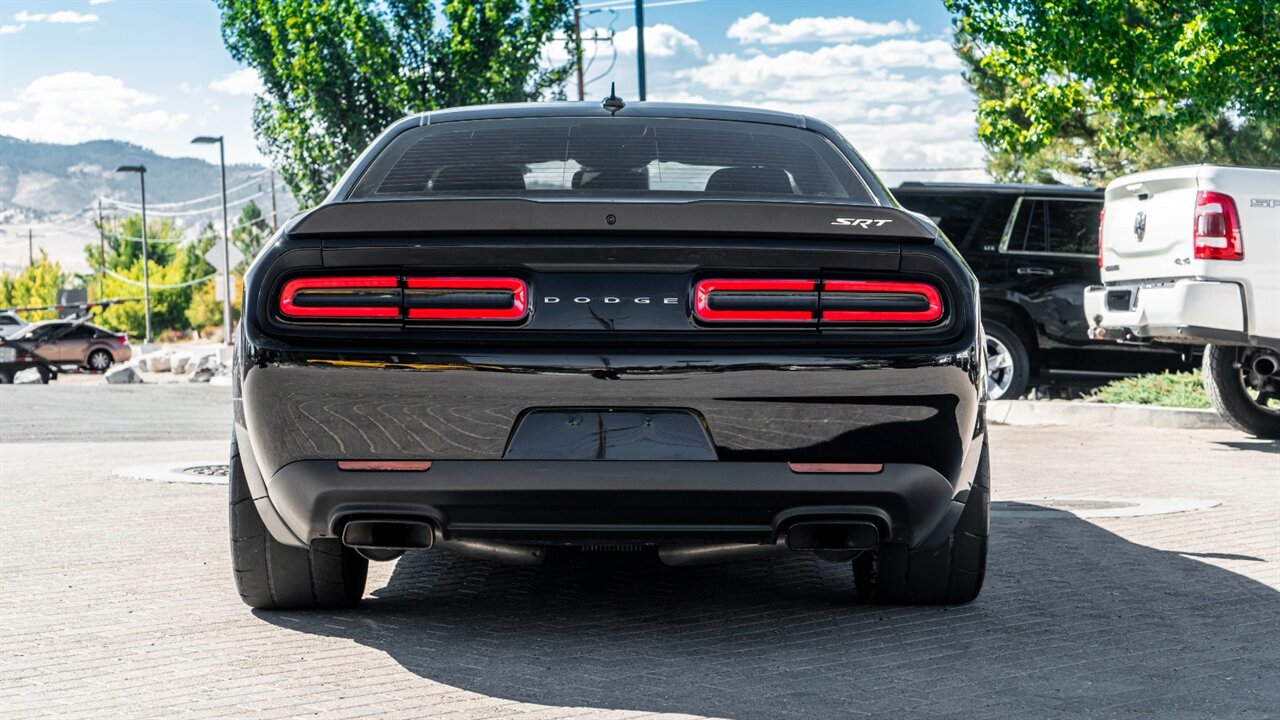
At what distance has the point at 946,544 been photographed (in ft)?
15.6

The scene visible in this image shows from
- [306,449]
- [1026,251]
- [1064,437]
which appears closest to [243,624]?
[306,449]

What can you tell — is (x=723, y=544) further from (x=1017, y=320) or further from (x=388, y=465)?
(x=1017, y=320)

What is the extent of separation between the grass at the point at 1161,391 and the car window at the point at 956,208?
174cm

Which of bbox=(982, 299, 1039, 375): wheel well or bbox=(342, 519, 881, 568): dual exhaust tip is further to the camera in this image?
bbox=(982, 299, 1039, 375): wheel well

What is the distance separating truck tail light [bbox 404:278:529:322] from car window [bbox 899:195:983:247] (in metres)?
9.62

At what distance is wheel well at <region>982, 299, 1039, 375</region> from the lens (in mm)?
13141

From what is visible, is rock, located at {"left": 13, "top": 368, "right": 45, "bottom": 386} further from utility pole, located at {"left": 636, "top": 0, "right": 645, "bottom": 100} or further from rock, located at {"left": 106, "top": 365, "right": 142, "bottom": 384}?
utility pole, located at {"left": 636, "top": 0, "right": 645, "bottom": 100}

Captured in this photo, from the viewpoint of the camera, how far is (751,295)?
3943 mm

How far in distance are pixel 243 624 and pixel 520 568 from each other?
51.0 inches

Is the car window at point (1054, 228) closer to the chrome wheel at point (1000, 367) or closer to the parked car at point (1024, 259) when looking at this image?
the parked car at point (1024, 259)

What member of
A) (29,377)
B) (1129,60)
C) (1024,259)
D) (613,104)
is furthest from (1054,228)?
(29,377)

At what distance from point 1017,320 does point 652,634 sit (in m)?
9.23

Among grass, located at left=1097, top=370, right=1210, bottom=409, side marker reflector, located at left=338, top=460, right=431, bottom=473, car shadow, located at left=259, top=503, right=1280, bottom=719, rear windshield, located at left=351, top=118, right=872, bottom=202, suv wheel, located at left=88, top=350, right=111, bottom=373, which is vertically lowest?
suv wheel, located at left=88, top=350, right=111, bottom=373

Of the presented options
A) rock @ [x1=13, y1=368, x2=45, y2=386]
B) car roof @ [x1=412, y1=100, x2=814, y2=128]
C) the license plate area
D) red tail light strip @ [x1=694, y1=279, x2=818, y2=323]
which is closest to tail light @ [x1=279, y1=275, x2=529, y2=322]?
the license plate area
